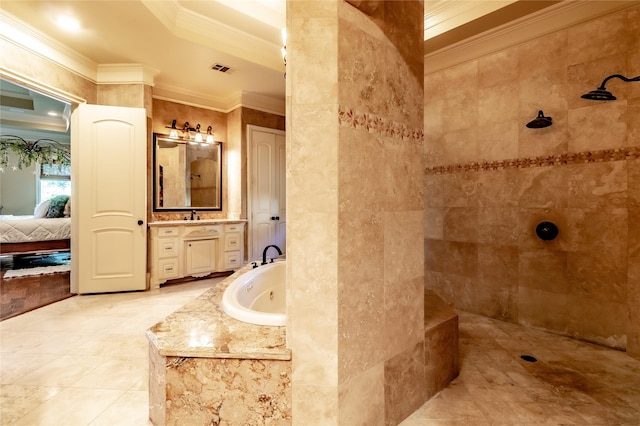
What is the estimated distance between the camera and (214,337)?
1.28 metres

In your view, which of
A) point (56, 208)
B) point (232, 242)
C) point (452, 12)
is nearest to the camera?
point (452, 12)

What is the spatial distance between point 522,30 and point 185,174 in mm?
4207

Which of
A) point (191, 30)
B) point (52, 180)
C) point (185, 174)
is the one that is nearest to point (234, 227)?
point (185, 174)

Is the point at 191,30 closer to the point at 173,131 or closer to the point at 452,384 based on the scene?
the point at 173,131

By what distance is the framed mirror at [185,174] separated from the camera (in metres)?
4.02

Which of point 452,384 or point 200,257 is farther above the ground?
point 200,257

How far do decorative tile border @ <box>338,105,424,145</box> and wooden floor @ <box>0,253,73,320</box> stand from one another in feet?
11.7

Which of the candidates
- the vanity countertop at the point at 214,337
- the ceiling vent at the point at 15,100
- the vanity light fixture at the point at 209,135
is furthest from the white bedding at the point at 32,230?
the vanity countertop at the point at 214,337

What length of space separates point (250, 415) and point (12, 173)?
9.32 meters

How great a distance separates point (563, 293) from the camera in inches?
91.2

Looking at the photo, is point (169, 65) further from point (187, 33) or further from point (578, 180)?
point (578, 180)

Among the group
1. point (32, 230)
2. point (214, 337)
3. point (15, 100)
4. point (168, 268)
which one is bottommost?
point (168, 268)

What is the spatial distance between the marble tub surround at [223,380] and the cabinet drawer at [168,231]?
106 inches

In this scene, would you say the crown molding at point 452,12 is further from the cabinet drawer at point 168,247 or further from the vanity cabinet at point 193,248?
the cabinet drawer at point 168,247
